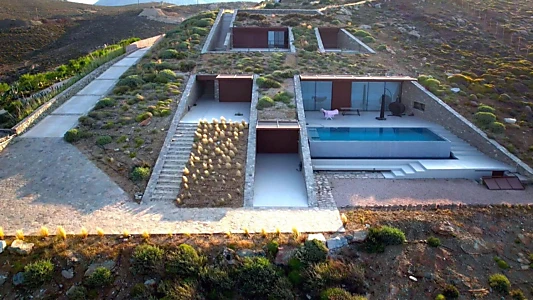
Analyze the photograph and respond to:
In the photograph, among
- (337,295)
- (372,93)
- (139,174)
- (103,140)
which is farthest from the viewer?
(372,93)

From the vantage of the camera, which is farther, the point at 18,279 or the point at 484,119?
the point at 484,119

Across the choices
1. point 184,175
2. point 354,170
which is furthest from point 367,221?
point 184,175

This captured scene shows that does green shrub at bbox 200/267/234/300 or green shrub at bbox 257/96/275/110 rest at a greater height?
green shrub at bbox 257/96/275/110

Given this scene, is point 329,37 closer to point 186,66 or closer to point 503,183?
point 186,66

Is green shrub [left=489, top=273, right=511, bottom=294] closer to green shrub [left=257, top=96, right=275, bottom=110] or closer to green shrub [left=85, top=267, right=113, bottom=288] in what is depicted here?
green shrub [left=85, top=267, right=113, bottom=288]

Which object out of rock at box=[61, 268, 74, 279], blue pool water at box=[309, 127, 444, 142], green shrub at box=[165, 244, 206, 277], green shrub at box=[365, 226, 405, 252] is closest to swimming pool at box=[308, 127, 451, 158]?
blue pool water at box=[309, 127, 444, 142]

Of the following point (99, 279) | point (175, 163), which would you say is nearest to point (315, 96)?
point (175, 163)

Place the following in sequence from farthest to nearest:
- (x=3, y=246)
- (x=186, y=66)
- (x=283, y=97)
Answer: (x=186, y=66) < (x=283, y=97) < (x=3, y=246)
